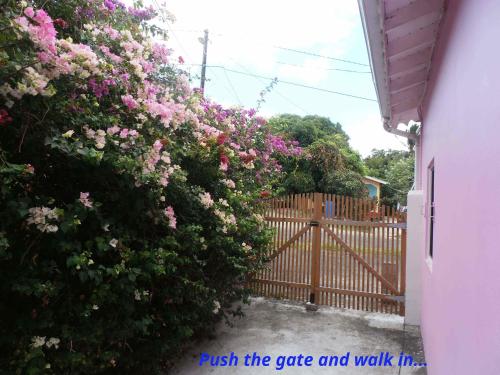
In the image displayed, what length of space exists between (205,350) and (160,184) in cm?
252

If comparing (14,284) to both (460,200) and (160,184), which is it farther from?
(460,200)

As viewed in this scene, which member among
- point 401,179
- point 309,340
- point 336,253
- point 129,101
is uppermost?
point 401,179

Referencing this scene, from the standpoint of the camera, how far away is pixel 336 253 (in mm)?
5879

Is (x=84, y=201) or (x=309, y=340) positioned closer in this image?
(x=84, y=201)

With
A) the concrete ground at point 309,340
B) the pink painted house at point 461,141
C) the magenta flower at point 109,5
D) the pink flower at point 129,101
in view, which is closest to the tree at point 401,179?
the concrete ground at point 309,340

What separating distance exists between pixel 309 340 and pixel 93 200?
10.8ft

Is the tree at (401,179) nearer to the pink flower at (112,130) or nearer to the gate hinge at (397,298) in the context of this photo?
the gate hinge at (397,298)

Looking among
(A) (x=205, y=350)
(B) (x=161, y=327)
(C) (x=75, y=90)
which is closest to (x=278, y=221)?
(A) (x=205, y=350)

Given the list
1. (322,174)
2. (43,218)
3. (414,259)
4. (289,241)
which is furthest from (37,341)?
(322,174)

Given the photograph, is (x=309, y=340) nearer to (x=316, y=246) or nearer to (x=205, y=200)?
(x=316, y=246)

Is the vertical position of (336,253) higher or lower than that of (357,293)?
higher

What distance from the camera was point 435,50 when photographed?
3553 millimetres

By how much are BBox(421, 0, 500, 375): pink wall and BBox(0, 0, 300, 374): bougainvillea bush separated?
1.93 m

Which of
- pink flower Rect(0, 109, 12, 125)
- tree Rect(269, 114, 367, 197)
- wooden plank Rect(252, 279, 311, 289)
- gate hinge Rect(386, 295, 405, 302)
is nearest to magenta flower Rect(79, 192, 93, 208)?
pink flower Rect(0, 109, 12, 125)
